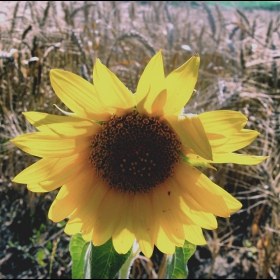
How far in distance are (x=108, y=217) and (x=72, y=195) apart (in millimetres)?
110

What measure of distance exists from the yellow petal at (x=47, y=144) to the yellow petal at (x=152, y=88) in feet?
0.63

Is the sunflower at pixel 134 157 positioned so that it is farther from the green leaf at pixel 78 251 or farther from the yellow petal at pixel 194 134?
the green leaf at pixel 78 251

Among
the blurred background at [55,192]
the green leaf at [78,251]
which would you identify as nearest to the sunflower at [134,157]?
the green leaf at [78,251]

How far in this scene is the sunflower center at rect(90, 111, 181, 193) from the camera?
104 centimetres

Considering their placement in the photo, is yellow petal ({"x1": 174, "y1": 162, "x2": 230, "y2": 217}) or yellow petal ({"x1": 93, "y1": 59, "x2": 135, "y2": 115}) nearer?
yellow petal ({"x1": 93, "y1": 59, "x2": 135, "y2": 115})

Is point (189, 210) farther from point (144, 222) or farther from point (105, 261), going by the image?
point (105, 261)

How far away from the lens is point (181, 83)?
90 centimetres

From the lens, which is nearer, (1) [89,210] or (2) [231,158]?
(2) [231,158]

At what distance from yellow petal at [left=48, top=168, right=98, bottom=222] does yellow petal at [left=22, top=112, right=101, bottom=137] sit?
13 centimetres

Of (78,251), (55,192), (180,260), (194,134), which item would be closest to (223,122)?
(194,134)

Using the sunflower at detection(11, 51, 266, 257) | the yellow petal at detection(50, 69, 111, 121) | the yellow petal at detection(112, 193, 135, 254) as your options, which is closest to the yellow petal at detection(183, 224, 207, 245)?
the sunflower at detection(11, 51, 266, 257)

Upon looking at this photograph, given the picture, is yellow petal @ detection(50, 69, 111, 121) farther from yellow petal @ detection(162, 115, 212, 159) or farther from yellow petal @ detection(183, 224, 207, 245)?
yellow petal @ detection(183, 224, 207, 245)

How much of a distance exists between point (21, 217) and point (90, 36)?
1872 mm

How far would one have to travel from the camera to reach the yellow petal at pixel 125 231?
3.29ft
